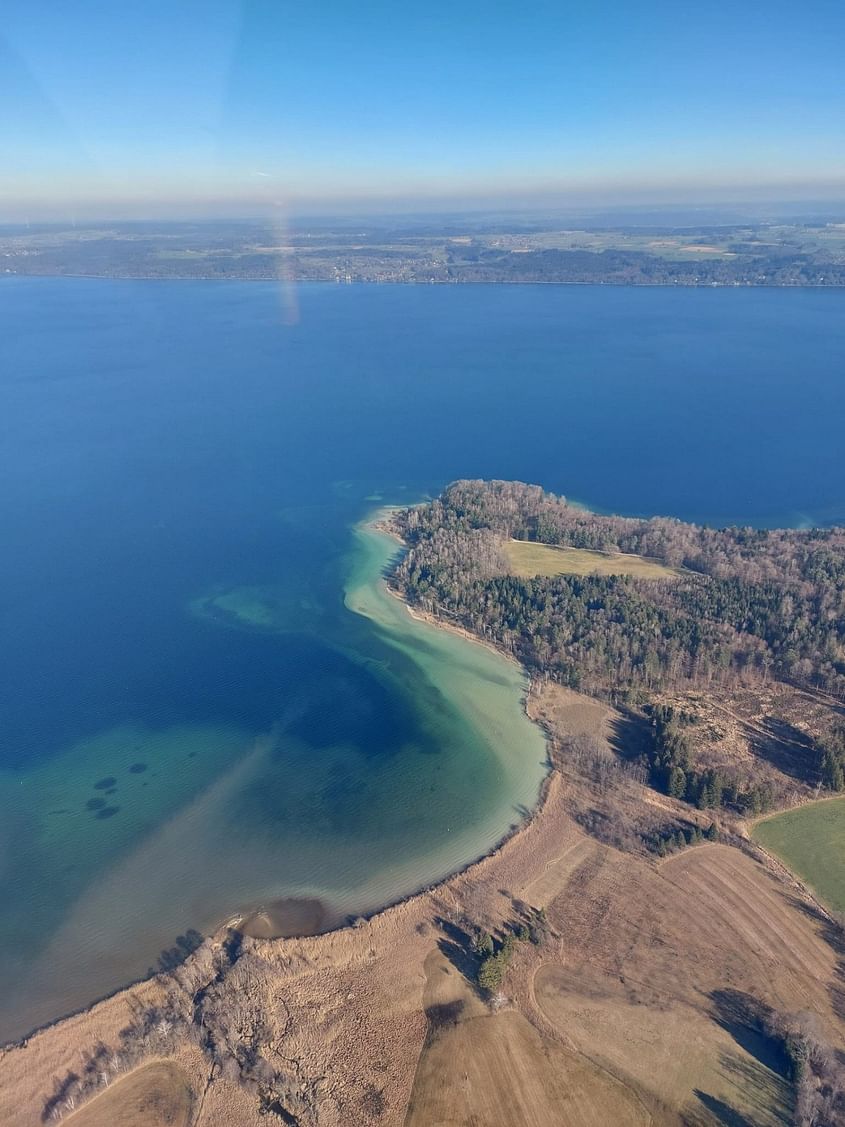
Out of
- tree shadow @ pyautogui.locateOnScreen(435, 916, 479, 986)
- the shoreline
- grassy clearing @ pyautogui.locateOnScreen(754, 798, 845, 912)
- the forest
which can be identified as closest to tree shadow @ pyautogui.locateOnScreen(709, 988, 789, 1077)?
grassy clearing @ pyautogui.locateOnScreen(754, 798, 845, 912)

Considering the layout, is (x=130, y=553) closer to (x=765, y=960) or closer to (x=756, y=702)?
(x=756, y=702)

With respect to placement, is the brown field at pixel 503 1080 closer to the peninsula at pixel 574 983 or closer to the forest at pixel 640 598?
the peninsula at pixel 574 983

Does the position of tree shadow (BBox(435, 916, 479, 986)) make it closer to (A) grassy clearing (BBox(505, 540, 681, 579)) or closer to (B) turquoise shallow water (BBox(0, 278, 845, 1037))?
(B) turquoise shallow water (BBox(0, 278, 845, 1037))

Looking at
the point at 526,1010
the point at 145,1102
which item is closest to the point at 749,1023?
the point at 526,1010

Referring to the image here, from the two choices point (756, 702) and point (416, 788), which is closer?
point (416, 788)

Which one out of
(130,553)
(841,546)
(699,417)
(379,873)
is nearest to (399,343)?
(699,417)

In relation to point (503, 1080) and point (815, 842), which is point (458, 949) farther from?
point (815, 842)
